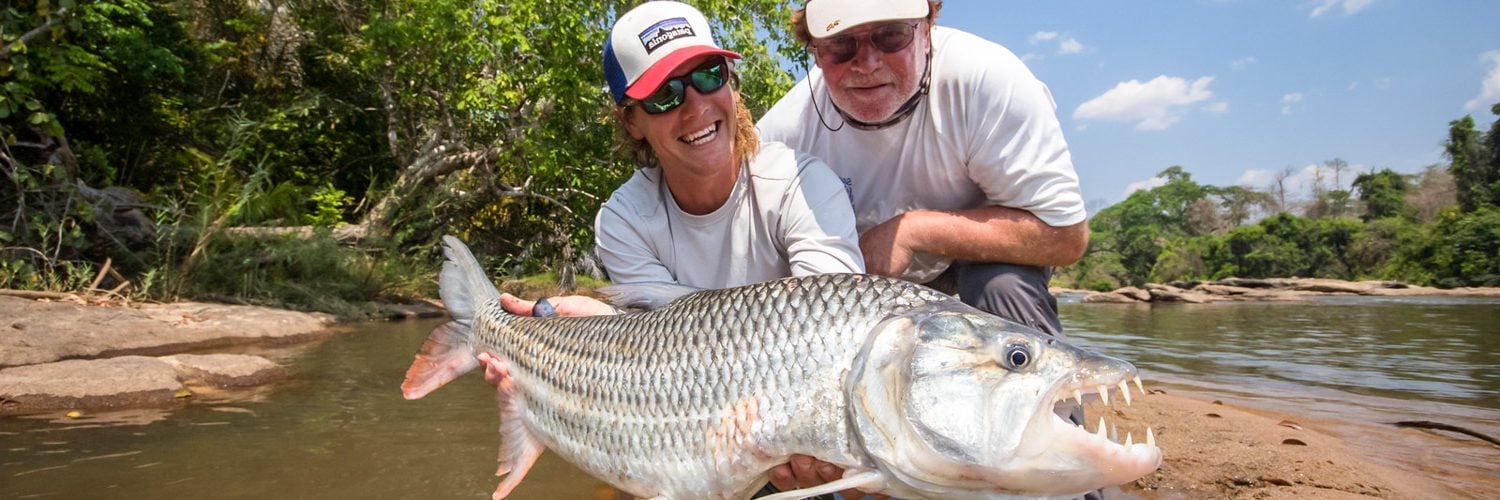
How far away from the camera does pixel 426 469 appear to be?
13.8 ft

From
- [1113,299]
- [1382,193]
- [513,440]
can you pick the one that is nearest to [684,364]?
[513,440]

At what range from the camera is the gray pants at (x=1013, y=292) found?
117 inches

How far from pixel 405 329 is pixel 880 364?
1042 centimetres

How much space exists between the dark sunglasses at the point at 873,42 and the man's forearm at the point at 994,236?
59cm

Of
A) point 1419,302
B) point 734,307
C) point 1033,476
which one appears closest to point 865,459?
point 1033,476

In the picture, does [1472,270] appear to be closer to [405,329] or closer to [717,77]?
[405,329]

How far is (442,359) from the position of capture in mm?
3355

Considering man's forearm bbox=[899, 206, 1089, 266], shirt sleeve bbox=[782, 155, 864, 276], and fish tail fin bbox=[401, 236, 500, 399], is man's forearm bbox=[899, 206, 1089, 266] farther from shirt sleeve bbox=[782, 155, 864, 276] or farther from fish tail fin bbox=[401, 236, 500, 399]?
fish tail fin bbox=[401, 236, 500, 399]

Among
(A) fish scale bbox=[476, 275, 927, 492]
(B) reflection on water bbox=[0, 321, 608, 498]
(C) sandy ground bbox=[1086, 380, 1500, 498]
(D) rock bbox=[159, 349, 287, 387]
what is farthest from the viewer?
(D) rock bbox=[159, 349, 287, 387]

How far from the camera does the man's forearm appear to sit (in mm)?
3000

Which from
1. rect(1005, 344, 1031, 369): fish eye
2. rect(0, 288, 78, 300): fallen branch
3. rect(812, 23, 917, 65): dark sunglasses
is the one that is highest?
rect(812, 23, 917, 65): dark sunglasses

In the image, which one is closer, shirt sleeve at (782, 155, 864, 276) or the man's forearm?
shirt sleeve at (782, 155, 864, 276)

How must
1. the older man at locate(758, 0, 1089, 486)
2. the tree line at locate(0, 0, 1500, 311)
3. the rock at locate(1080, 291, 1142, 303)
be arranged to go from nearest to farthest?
the older man at locate(758, 0, 1089, 486), the tree line at locate(0, 0, 1500, 311), the rock at locate(1080, 291, 1142, 303)

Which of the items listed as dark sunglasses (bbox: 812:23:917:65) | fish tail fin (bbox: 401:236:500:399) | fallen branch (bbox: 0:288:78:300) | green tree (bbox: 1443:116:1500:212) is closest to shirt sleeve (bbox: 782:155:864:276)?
dark sunglasses (bbox: 812:23:917:65)
